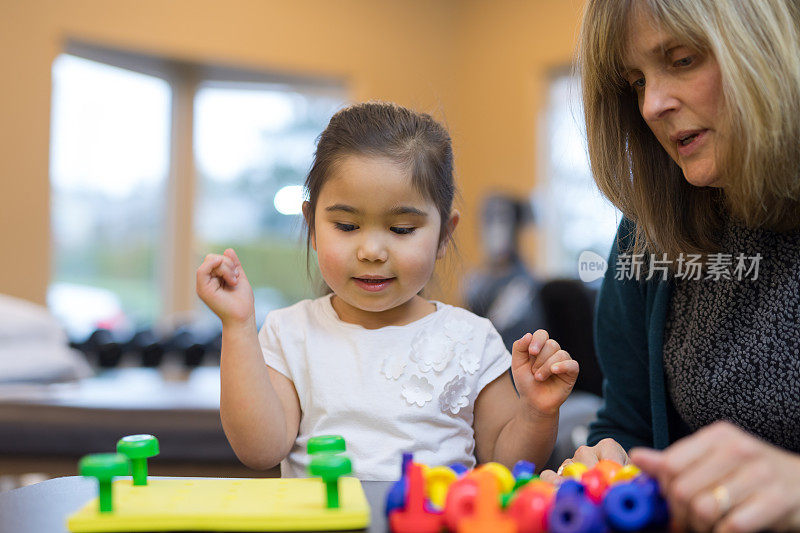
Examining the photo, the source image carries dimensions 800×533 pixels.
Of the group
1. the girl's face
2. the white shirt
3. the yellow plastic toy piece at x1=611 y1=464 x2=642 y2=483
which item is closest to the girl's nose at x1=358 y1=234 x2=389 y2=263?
the girl's face

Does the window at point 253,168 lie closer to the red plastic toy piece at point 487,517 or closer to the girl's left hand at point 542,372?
the girl's left hand at point 542,372

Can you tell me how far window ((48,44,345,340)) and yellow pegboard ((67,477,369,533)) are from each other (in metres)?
3.16

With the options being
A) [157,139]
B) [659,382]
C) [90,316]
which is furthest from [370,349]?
[157,139]

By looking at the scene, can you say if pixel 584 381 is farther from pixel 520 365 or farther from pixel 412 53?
pixel 412 53

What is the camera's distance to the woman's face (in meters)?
0.81

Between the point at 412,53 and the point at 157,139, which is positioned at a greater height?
the point at 412,53

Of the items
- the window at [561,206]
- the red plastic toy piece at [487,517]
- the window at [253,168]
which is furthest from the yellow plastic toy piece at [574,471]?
the window at [253,168]

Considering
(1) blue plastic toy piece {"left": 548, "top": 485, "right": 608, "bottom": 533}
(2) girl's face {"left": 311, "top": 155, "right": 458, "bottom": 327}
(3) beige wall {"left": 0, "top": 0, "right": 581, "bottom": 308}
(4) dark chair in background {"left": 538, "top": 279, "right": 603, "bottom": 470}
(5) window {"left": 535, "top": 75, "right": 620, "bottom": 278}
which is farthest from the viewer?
(5) window {"left": 535, "top": 75, "right": 620, "bottom": 278}

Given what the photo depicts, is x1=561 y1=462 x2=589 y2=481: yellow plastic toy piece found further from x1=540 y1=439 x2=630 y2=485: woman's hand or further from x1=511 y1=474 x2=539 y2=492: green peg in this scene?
x1=540 y1=439 x2=630 y2=485: woman's hand

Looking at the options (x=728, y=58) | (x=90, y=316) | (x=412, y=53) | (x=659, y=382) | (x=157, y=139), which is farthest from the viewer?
(x=412, y=53)

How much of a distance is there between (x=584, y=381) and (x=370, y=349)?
1415 mm

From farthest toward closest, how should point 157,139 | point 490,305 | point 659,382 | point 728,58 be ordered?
1. point 157,139
2. point 490,305
3. point 659,382
4. point 728,58

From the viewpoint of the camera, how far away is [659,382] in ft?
3.23

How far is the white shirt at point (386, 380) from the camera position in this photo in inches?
33.7
